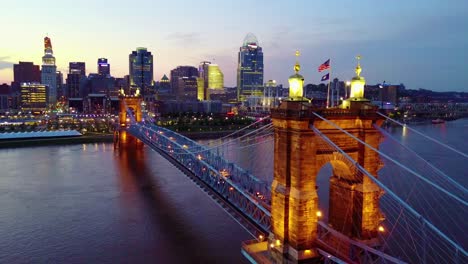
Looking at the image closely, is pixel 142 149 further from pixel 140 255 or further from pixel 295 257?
pixel 295 257

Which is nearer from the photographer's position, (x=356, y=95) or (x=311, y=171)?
(x=311, y=171)

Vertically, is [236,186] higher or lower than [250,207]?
higher

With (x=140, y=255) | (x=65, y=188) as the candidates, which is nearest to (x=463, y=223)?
(x=140, y=255)

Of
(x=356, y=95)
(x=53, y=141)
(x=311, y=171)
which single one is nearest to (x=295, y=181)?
(x=311, y=171)

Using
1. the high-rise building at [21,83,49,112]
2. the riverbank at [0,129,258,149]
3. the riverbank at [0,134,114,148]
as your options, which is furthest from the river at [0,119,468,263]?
the high-rise building at [21,83,49,112]

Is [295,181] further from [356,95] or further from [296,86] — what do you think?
[356,95]

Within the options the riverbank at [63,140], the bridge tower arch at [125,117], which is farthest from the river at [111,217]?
the riverbank at [63,140]

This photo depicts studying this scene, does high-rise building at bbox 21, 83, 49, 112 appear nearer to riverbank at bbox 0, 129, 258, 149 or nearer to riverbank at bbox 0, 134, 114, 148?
riverbank at bbox 0, 129, 258, 149

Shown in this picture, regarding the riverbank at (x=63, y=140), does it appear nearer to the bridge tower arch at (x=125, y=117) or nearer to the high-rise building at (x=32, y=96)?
the bridge tower arch at (x=125, y=117)
